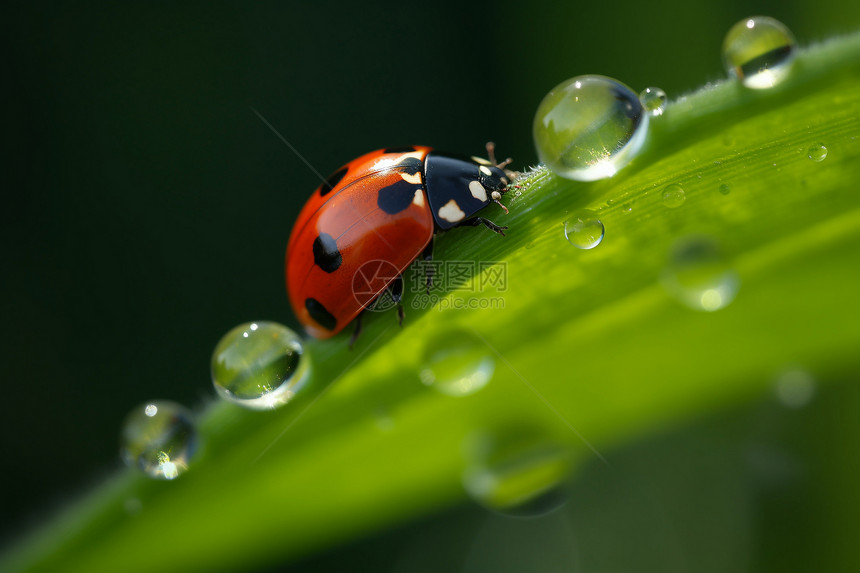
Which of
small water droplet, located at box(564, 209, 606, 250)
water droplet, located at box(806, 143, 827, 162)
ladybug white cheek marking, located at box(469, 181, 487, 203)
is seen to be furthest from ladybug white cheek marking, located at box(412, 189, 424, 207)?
water droplet, located at box(806, 143, 827, 162)

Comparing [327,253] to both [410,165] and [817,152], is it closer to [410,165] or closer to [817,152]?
[410,165]

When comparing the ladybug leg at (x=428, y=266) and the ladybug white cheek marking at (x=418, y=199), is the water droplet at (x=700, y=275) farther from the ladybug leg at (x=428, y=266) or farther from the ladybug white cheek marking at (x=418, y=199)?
the ladybug white cheek marking at (x=418, y=199)

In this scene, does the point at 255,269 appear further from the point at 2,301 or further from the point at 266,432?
the point at 266,432

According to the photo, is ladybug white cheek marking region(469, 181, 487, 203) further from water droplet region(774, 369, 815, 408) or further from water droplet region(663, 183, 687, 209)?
water droplet region(774, 369, 815, 408)

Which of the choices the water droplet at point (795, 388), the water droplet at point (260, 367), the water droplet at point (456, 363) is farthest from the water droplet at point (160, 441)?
the water droplet at point (795, 388)

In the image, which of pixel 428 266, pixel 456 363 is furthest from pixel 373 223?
pixel 456 363

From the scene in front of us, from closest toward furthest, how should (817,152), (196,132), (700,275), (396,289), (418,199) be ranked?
(817,152) < (700,275) < (396,289) < (418,199) < (196,132)
